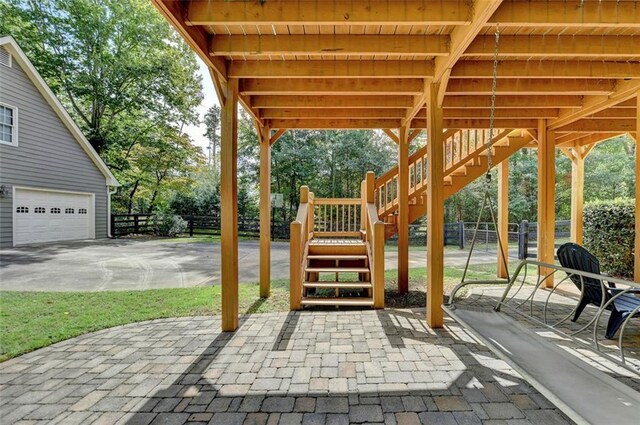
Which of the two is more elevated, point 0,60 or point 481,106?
point 0,60

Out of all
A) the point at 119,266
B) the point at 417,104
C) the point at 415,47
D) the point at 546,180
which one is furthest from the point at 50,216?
the point at 546,180

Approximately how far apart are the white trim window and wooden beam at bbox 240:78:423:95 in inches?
364

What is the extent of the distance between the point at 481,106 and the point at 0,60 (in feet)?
40.3

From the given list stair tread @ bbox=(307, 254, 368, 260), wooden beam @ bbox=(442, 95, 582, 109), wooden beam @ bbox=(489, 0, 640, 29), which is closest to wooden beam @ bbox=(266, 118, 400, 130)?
wooden beam @ bbox=(442, 95, 582, 109)

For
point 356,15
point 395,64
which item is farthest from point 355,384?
point 395,64

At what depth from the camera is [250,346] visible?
3027mm

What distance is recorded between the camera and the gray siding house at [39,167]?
8.49 metres

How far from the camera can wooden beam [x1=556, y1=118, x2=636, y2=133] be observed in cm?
545

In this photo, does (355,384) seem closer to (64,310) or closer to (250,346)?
(250,346)

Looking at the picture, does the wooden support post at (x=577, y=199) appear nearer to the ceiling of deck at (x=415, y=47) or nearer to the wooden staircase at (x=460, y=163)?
the wooden staircase at (x=460, y=163)

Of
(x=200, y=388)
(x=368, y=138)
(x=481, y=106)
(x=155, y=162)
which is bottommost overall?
(x=200, y=388)

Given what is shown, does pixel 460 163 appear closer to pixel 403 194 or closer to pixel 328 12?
pixel 403 194

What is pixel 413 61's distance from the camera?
A: 3418 millimetres

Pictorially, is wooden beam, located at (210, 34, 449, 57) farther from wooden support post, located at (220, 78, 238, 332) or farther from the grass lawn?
the grass lawn
